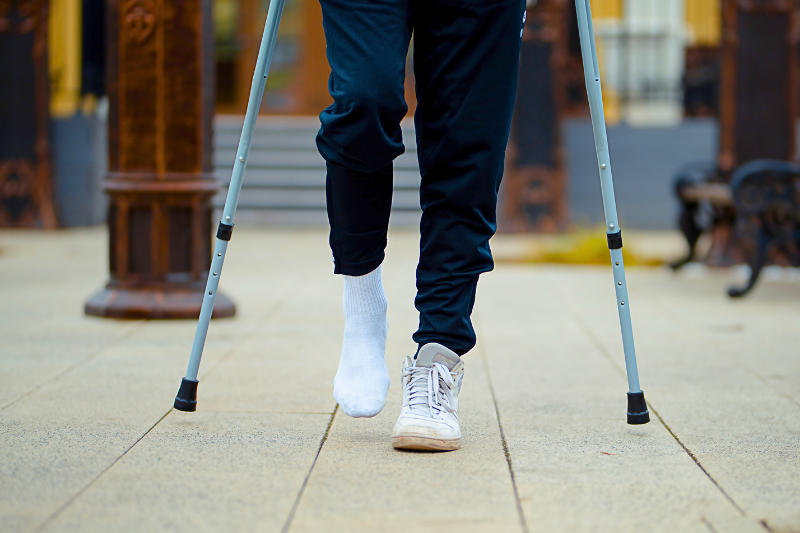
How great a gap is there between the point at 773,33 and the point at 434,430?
17.3ft

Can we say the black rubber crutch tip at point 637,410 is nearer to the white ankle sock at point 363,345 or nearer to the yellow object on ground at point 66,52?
the white ankle sock at point 363,345

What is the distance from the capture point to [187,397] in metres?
2.25

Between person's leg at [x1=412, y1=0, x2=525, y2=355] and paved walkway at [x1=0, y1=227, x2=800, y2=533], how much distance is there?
33 centimetres

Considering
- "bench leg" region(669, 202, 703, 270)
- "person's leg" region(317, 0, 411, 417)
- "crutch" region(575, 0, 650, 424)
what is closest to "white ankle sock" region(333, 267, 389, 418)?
"person's leg" region(317, 0, 411, 417)

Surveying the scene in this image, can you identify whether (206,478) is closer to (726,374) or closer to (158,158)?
(726,374)

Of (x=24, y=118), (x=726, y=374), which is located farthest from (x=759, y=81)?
(x=24, y=118)

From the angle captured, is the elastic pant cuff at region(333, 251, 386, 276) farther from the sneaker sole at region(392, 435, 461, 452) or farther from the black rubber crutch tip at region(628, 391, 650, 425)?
the black rubber crutch tip at region(628, 391, 650, 425)

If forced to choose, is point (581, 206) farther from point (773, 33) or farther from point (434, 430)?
point (434, 430)

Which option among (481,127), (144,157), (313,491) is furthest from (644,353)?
(144,157)

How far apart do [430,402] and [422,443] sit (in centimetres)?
11

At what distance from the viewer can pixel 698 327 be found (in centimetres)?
395

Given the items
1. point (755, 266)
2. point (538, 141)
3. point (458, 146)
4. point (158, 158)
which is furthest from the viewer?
point (538, 141)

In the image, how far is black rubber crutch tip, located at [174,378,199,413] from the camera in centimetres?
224

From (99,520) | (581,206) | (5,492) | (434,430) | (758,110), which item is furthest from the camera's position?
(581,206)
